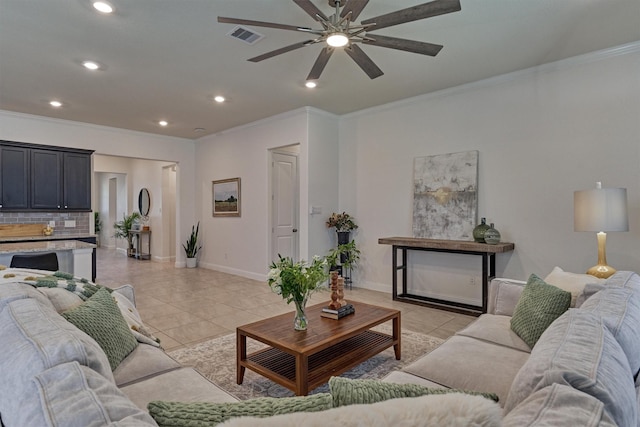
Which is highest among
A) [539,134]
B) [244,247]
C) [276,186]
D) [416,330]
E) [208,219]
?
[539,134]

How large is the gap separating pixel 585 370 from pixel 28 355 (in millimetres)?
1466

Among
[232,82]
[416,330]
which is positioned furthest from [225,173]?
[416,330]

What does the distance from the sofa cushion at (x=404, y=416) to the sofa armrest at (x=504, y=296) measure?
221cm

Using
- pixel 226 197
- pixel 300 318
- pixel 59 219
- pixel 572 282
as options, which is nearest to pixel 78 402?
pixel 300 318

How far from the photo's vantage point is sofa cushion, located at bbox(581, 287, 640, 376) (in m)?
1.22

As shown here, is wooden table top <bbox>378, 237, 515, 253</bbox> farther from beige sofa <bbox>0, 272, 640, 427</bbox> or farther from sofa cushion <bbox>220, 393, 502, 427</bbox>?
sofa cushion <bbox>220, 393, 502, 427</bbox>

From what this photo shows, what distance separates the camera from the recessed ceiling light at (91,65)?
368 cm

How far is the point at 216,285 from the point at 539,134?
5.04 meters

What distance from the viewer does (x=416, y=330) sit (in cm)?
359

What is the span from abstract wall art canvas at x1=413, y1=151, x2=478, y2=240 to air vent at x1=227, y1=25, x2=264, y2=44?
2.73 metres

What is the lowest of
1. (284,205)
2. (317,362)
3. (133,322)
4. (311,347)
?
(317,362)

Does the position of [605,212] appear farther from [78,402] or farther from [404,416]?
[78,402]

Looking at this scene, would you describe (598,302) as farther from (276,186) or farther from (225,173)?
(225,173)

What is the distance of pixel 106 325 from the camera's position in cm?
171
